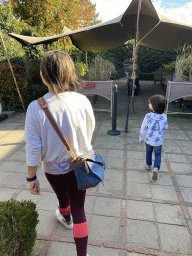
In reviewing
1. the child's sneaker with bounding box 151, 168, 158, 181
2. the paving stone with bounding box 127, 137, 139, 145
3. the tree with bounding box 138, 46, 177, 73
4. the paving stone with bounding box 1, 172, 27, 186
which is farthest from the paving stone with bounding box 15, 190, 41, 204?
the tree with bounding box 138, 46, 177, 73

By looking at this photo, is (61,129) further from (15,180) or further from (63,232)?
(15,180)

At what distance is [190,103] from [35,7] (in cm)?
1249

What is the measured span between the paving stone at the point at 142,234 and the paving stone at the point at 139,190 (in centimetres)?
47

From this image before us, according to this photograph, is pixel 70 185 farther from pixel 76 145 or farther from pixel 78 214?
pixel 76 145

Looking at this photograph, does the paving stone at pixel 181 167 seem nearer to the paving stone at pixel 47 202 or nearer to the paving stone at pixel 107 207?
the paving stone at pixel 107 207

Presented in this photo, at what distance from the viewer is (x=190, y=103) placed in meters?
6.43

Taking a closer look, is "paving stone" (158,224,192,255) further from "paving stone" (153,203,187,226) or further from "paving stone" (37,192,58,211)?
"paving stone" (37,192,58,211)

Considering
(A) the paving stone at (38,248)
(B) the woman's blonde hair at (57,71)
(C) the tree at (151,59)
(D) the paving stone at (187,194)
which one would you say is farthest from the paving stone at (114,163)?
(C) the tree at (151,59)

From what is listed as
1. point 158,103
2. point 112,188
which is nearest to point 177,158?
point 158,103

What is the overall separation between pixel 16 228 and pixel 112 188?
1519mm

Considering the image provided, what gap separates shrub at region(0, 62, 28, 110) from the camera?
630cm

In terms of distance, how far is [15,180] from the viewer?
9.55ft

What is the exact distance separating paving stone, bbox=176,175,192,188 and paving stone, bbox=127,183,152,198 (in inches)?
20.2

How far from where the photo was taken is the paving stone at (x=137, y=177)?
2.88m
